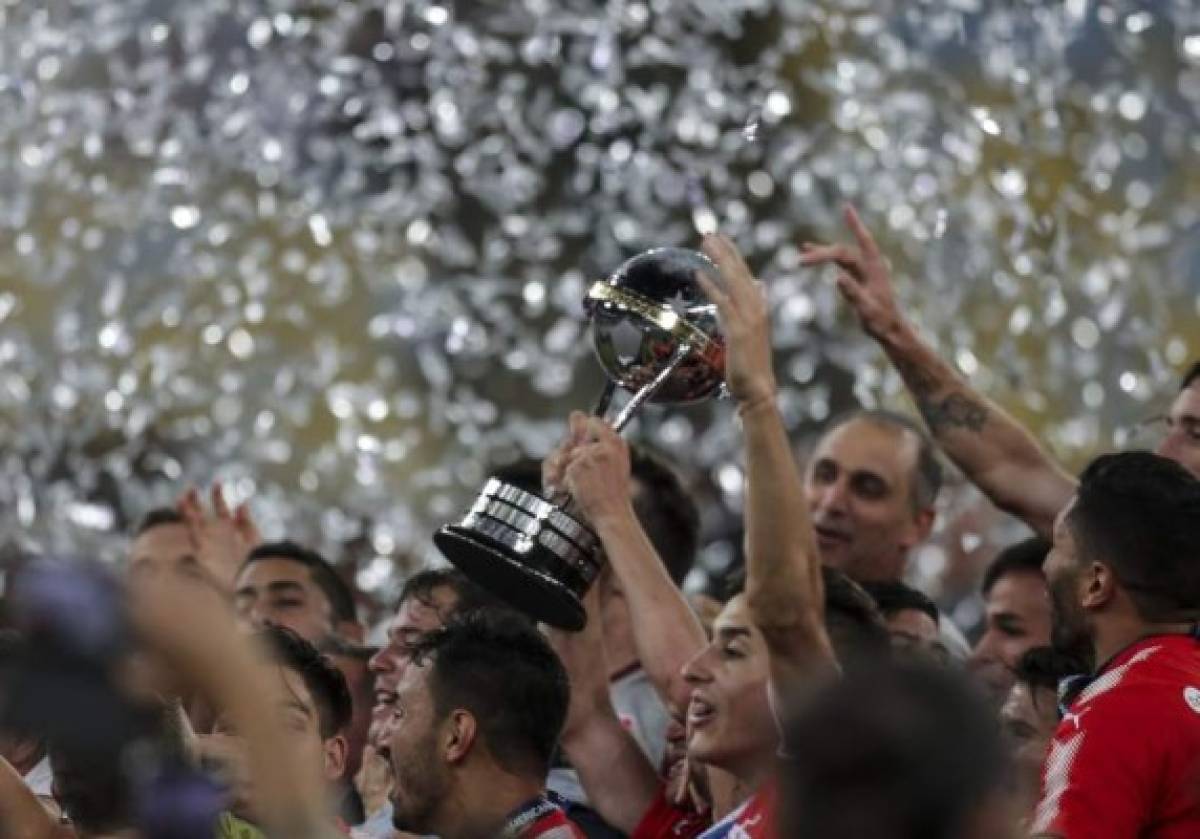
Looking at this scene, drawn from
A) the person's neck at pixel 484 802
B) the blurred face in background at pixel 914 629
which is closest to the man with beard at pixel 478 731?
the person's neck at pixel 484 802

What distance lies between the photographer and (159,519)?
6.43 metres

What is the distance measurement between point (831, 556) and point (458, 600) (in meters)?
0.86

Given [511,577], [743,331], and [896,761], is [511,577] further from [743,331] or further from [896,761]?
[896,761]

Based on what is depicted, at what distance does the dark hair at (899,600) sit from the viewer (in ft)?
16.3

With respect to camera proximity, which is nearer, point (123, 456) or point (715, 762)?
point (715, 762)

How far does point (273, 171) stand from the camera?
8148 millimetres

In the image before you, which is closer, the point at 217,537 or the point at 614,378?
the point at 614,378

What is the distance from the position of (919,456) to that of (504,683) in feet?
5.16

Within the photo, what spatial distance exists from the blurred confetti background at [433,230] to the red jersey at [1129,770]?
360 centimetres

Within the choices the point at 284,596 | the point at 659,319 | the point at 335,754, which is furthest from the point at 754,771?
the point at 284,596

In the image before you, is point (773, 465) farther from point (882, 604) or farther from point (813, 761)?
point (813, 761)

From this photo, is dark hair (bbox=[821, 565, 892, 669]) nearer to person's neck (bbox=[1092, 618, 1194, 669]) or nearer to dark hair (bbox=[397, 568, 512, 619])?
person's neck (bbox=[1092, 618, 1194, 669])

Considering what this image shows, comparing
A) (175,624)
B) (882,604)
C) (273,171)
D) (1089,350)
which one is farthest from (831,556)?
(175,624)

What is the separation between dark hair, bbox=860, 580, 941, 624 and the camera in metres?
4.96
